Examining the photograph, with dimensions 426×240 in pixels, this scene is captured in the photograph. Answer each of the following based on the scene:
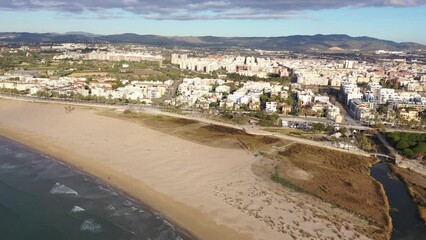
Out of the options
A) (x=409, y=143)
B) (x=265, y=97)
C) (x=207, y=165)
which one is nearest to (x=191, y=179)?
(x=207, y=165)

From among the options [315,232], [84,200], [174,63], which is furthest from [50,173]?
[174,63]

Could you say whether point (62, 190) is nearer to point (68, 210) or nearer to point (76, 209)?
point (68, 210)

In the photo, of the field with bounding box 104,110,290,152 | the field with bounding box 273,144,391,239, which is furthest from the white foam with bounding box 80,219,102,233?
the field with bounding box 104,110,290,152

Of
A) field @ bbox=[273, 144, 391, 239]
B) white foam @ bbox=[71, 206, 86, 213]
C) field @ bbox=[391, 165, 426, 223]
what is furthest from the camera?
field @ bbox=[391, 165, 426, 223]

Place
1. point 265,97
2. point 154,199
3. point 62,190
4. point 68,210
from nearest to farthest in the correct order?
point 68,210 < point 154,199 < point 62,190 < point 265,97

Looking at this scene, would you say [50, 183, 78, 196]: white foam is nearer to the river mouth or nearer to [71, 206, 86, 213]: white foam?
[71, 206, 86, 213]: white foam

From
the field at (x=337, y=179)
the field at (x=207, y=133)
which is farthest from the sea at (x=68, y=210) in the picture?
the field at (x=207, y=133)

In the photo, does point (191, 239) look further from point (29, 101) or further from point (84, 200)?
point (29, 101)

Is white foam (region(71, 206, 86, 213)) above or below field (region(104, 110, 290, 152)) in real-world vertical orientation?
above
